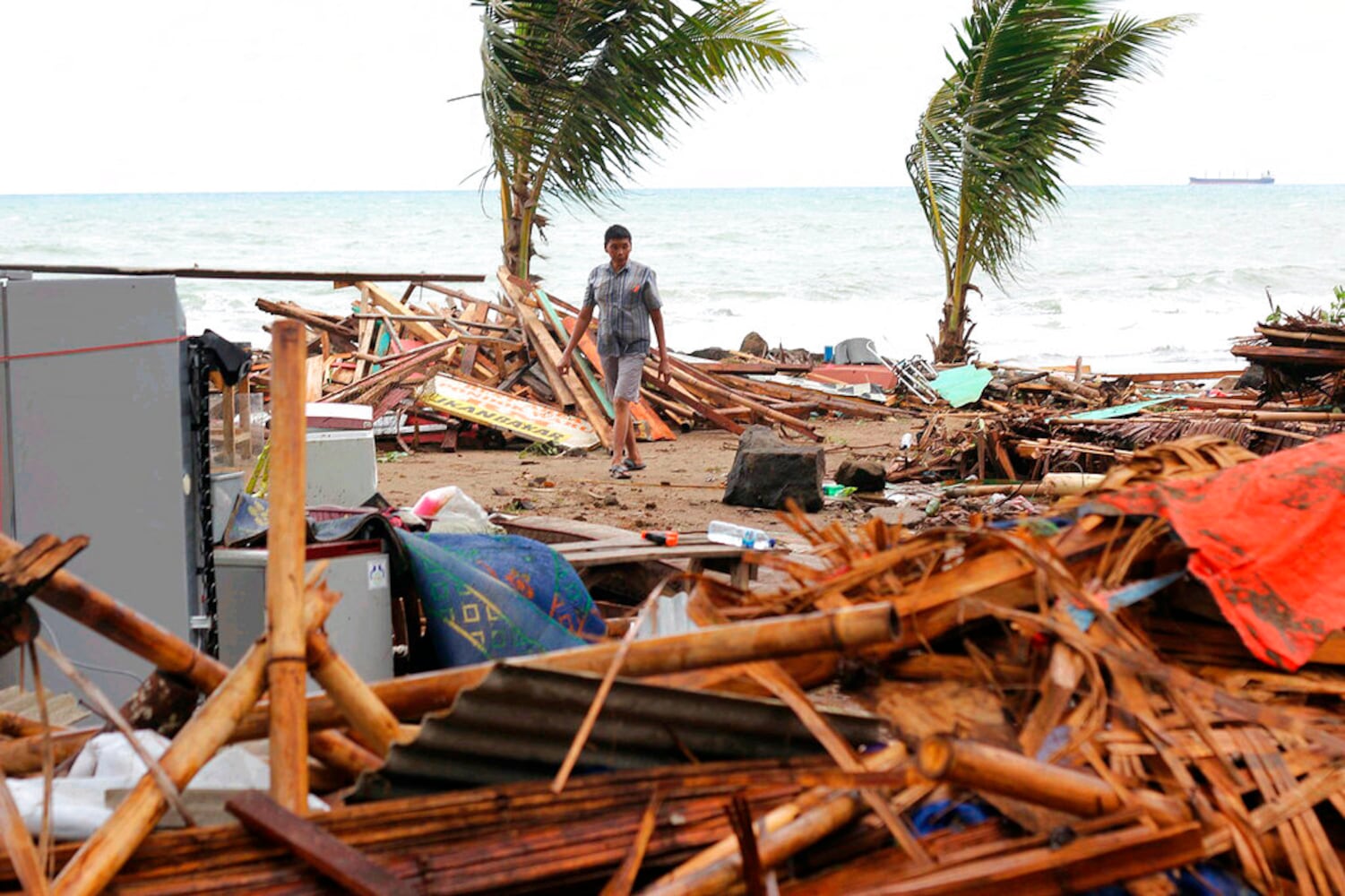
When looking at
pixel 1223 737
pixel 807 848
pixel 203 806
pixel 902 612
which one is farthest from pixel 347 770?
pixel 1223 737

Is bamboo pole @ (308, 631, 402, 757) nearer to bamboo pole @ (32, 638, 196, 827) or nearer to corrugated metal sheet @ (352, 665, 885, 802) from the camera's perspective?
corrugated metal sheet @ (352, 665, 885, 802)

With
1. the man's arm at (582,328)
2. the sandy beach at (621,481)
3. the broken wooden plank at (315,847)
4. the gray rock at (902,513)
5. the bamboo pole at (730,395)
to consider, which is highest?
the man's arm at (582,328)

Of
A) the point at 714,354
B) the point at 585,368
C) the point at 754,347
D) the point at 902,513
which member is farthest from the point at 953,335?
A: the point at 902,513

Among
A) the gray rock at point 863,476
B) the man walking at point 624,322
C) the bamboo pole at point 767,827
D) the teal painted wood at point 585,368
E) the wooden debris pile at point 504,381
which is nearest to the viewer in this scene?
the bamboo pole at point 767,827

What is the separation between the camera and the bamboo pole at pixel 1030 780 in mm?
1988

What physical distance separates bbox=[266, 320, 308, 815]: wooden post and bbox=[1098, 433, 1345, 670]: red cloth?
1756mm

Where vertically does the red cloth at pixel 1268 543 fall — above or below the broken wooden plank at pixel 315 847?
above

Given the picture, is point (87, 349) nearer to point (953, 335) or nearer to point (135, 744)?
point (135, 744)

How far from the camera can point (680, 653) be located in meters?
2.34

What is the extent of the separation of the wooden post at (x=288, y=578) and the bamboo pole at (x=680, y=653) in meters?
0.20

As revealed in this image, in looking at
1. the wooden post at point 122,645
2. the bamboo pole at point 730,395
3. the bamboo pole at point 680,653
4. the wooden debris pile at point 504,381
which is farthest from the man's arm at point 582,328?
the bamboo pole at point 680,653

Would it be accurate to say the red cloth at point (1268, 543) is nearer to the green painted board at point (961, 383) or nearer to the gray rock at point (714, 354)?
the green painted board at point (961, 383)

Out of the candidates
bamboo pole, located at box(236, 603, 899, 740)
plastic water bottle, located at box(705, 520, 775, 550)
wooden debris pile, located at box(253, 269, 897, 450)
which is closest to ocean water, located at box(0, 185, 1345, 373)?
wooden debris pile, located at box(253, 269, 897, 450)

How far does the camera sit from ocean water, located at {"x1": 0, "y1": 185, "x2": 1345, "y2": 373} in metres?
31.8
